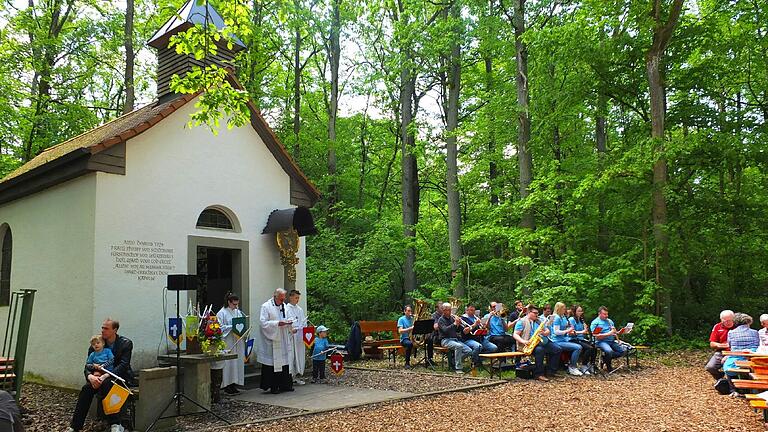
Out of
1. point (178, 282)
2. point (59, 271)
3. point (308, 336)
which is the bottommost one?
point (308, 336)

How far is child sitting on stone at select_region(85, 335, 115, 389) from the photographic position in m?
7.38

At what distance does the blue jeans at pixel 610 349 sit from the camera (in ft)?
41.7

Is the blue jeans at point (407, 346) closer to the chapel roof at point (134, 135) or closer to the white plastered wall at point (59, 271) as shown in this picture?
the chapel roof at point (134, 135)

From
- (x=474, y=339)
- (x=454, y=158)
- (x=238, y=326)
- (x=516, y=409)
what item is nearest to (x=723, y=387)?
(x=516, y=409)

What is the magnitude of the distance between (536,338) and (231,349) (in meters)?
5.84

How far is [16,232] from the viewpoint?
11.8 metres

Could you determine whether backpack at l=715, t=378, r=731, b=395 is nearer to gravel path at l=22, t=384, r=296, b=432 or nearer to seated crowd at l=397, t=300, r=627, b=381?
seated crowd at l=397, t=300, r=627, b=381

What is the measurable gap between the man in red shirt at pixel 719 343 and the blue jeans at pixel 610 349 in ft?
8.71

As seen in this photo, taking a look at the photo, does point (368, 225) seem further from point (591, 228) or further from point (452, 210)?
point (591, 228)

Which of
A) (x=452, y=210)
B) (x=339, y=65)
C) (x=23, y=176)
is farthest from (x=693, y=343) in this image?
(x=339, y=65)

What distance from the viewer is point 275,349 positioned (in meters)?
10.4

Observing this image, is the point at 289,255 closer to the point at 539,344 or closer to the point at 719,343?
the point at 539,344

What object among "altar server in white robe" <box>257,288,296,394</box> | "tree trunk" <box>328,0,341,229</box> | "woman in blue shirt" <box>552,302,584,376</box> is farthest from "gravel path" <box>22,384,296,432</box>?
"tree trunk" <box>328,0,341,229</box>

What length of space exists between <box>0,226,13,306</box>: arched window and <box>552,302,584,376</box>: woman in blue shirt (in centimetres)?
1147
